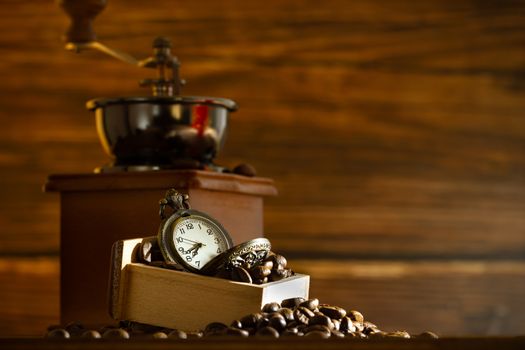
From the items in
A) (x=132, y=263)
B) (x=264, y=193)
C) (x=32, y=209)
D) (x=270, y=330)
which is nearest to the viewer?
(x=270, y=330)

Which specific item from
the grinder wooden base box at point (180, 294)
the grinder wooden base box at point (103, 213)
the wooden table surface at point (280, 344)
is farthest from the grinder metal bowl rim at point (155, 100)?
the wooden table surface at point (280, 344)

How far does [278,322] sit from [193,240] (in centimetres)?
33

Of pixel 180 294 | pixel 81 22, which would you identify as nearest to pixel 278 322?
pixel 180 294

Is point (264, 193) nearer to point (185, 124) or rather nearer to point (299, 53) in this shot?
point (185, 124)

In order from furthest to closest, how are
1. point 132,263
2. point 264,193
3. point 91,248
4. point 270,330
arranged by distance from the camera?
1. point 264,193
2. point 91,248
3. point 132,263
4. point 270,330

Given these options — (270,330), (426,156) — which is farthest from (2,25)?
(270,330)

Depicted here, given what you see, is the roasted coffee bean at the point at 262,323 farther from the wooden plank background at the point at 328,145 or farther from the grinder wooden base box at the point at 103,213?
the wooden plank background at the point at 328,145

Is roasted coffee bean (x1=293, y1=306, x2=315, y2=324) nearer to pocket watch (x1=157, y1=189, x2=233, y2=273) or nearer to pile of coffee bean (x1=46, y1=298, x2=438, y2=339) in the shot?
pile of coffee bean (x1=46, y1=298, x2=438, y2=339)

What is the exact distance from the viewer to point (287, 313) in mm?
1219

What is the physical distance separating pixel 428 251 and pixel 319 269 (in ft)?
1.07

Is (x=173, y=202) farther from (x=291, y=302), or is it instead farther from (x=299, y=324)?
(x=299, y=324)

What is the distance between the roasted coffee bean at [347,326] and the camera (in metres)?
1.24

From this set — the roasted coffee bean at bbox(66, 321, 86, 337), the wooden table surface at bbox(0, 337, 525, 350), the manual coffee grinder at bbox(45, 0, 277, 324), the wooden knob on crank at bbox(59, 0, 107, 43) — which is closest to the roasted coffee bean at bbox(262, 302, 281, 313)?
the roasted coffee bean at bbox(66, 321, 86, 337)

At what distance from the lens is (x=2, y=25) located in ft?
9.36
